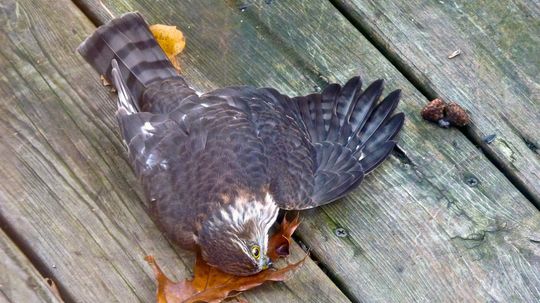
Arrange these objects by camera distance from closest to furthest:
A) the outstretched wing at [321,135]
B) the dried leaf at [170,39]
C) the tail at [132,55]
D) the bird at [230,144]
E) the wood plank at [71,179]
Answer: the wood plank at [71,179] < the bird at [230,144] < the outstretched wing at [321,135] < the tail at [132,55] < the dried leaf at [170,39]

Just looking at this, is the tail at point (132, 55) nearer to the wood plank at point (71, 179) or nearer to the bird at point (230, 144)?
the bird at point (230, 144)

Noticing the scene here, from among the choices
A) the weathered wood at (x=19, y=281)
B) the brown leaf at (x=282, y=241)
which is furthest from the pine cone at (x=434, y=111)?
the weathered wood at (x=19, y=281)

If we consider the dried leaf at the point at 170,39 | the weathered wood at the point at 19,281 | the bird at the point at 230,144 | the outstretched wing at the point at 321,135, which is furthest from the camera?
the dried leaf at the point at 170,39

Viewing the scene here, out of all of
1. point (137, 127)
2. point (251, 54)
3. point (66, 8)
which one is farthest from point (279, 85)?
point (66, 8)

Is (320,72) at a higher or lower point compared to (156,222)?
higher

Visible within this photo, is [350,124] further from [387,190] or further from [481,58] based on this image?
[481,58]

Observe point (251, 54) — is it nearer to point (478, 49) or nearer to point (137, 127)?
point (137, 127)

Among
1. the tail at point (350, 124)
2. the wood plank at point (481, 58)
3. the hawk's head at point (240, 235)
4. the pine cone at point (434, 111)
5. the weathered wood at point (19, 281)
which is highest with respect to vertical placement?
the wood plank at point (481, 58)
